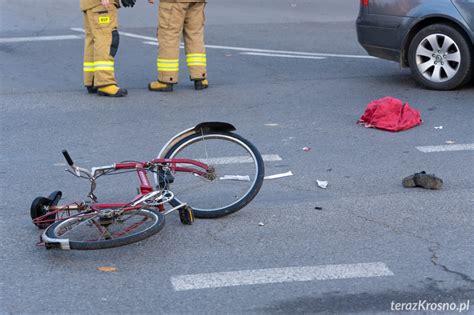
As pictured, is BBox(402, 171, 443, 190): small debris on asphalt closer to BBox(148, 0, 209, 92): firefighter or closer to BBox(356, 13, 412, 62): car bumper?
BBox(356, 13, 412, 62): car bumper

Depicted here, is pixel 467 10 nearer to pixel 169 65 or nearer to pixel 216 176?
pixel 169 65

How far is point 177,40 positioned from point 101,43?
90 cm

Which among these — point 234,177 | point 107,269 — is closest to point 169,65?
point 234,177

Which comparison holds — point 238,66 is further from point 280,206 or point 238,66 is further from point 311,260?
point 311,260

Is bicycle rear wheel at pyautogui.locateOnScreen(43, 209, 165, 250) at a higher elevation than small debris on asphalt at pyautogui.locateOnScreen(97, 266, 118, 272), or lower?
higher

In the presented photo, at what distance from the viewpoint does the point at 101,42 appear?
1067 cm

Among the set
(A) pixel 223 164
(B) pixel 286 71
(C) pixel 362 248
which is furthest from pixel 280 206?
(B) pixel 286 71

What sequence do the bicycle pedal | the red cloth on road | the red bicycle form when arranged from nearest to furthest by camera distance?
the red bicycle < the bicycle pedal < the red cloth on road

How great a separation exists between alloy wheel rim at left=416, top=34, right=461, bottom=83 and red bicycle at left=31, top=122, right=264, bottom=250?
450cm

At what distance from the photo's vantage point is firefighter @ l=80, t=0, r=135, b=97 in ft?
34.7

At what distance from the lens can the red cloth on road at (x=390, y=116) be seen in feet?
29.9

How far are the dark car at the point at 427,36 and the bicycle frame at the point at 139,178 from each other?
4793 millimetres

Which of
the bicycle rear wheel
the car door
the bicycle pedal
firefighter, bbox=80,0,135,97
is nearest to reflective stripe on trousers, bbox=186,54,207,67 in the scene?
firefighter, bbox=80,0,135,97

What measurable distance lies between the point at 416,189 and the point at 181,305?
2.74 meters
